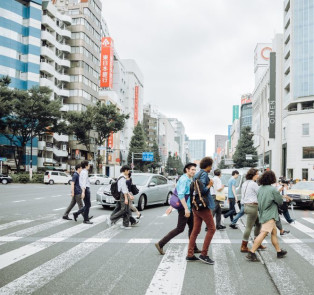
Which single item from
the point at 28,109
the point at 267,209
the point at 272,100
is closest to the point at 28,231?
the point at 267,209

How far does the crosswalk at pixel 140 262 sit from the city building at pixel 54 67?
43344mm

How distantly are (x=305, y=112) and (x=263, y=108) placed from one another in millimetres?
25024

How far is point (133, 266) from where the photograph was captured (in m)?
5.58

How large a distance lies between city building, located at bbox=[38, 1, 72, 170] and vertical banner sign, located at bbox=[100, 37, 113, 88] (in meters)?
6.37

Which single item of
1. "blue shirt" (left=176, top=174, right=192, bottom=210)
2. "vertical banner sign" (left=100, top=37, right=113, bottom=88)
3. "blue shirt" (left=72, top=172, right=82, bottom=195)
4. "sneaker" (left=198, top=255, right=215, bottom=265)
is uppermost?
"vertical banner sign" (left=100, top=37, right=113, bottom=88)

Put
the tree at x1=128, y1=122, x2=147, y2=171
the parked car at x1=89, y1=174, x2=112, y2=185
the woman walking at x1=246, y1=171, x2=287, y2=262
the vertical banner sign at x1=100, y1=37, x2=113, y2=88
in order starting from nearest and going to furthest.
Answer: the woman walking at x1=246, y1=171, x2=287, y2=262 < the parked car at x1=89, y1=174, x2=112, y2=185 < the vertical banner sign at x1=100, y1=37, x2=113, y2=88 < the tree at x1=128, y1=122, x2=147, y2=171

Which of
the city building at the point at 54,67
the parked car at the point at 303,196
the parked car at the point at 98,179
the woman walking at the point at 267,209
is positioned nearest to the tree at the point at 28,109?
the parked car at the point at 98,179

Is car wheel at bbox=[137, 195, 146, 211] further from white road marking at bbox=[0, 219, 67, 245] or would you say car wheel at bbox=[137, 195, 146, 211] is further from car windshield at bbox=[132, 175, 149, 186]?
white road marking at bbox=[0, 219, 67, 245]

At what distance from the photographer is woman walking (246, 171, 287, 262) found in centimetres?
611

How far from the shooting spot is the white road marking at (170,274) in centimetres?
447

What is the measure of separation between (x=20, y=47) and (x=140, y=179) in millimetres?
42660

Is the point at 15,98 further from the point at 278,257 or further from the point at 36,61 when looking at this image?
the point at 278,257

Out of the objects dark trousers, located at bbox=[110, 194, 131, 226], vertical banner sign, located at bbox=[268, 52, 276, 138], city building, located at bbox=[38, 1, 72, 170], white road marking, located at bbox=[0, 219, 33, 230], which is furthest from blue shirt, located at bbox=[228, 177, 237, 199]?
vertical banner sign, located at bbox=[268, 52, 276, 138]

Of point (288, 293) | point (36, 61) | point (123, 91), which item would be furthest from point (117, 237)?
point (123, 91)
